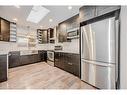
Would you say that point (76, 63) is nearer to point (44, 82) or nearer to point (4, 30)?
point (44, 82)

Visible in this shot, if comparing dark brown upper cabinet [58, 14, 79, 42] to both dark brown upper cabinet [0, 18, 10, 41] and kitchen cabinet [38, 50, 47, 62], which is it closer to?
dark brown upper cabinet [0, 18, 10, 41]

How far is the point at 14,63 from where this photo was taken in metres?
5.56

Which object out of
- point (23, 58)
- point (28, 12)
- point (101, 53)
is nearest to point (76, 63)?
point (101, 53)

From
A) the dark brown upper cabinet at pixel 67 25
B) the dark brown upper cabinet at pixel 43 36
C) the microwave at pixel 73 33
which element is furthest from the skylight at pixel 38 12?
the dark brown upper cabinet at pixel 43 36

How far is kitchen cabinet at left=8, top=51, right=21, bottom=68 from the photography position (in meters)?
5.38

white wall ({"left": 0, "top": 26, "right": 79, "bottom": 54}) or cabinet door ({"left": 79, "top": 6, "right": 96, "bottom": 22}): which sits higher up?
cabinet door ({"left": 79, "top": 6, "right": 96, "bottom": 22})

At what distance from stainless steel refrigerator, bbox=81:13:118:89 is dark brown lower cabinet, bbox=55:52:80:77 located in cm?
59

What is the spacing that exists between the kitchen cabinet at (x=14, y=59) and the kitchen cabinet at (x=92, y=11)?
12.4ft

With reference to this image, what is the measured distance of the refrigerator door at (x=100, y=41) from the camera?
2.40 m

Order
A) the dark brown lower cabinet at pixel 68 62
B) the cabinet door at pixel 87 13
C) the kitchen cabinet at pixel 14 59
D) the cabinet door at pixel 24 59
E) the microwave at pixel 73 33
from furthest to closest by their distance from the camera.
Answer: the cabinet door at pixel 24 59 → the kitchen cabinet at pixel 14 59 → the microwave at pixel 73 33 → the dark brown lower cabinet at pixel 68 62 → the cabinet door at pixel 87 13

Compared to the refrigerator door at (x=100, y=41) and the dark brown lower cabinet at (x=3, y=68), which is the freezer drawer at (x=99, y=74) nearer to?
the refrigerator door at (x=100, y=41)

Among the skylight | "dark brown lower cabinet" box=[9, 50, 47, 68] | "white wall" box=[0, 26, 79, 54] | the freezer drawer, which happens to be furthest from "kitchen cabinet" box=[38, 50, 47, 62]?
the freezer drawer

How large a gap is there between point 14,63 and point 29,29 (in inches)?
101
